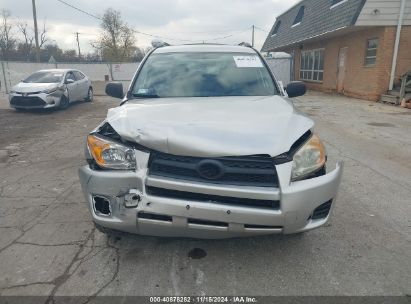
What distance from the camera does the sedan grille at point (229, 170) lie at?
7.15 feet

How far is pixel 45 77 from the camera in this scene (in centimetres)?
1211

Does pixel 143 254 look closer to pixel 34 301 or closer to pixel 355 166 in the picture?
pixel 34 301

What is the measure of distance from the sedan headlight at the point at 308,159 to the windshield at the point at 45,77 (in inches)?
463

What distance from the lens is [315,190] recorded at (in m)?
2.25

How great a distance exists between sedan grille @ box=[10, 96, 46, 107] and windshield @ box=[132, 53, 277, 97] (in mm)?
8602

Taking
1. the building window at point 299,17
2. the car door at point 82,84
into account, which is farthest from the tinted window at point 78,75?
the building window at point 299,17

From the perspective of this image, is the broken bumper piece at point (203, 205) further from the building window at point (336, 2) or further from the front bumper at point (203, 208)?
the building window at point (336, 2)

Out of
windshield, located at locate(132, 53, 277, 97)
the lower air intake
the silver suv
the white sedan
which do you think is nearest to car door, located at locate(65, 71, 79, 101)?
the white sedan

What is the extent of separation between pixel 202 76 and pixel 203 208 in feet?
6.52

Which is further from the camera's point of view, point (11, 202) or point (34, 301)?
point (11, 202)

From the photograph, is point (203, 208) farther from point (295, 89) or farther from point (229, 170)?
point (295, 89)

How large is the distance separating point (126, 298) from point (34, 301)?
62 cm

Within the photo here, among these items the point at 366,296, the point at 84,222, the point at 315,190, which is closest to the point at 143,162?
the point at 315,190

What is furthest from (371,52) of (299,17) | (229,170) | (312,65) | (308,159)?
(229,170)
